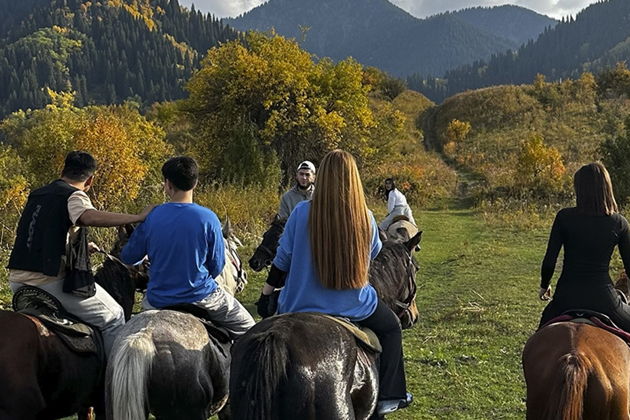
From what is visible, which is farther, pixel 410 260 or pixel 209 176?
pixel 209 176

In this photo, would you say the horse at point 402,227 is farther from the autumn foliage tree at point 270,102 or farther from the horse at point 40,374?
the autumn foliage tree at point 270,102

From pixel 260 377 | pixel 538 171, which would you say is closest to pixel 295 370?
pixel 260 377

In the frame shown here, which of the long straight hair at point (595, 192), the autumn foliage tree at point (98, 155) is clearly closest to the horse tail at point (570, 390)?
the long straight hair at point (595, 192)

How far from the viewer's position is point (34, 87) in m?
116

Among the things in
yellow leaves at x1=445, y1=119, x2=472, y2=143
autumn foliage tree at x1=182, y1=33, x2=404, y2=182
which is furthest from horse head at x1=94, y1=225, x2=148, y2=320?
yellow leaves at x1=445, y1=119, x2=472, y2=143

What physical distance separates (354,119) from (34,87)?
11366 centimetres

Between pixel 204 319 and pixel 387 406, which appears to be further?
pixel 204 319

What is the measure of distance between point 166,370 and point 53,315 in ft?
3.43

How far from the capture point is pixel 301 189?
7.33m

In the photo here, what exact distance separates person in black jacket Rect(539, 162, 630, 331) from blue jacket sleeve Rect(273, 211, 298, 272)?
77.0 inches

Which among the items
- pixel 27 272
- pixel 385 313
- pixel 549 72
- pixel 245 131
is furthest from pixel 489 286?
pixel 549 72

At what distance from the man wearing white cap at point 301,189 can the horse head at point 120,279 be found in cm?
271

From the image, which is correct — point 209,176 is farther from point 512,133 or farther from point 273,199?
point 512,133

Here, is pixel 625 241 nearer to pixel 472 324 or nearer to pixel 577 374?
pixel 577 374
